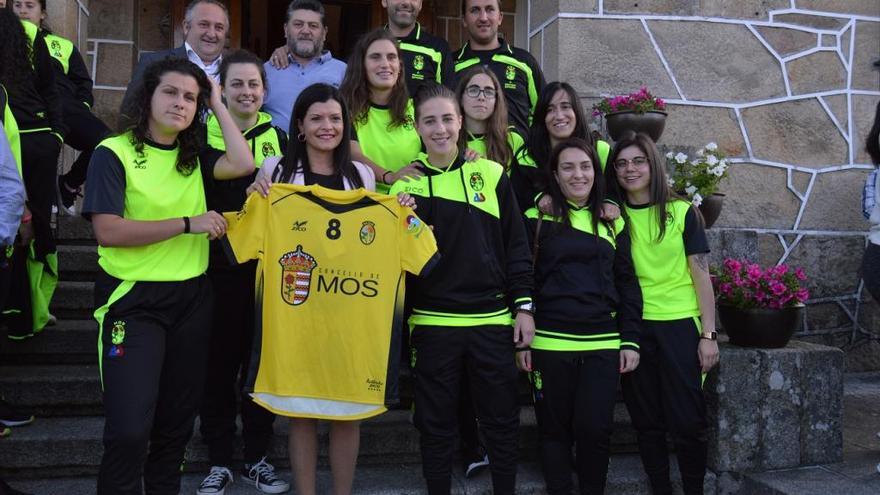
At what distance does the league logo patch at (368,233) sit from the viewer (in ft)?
10.3

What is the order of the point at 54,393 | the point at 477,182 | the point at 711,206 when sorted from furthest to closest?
the point at 711,206 < the point at 54,393 < the point at 477,182

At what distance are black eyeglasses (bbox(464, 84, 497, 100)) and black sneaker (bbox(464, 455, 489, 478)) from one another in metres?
1.79

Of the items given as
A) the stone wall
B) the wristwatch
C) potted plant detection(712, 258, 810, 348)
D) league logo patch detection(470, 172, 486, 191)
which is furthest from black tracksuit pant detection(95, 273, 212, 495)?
the stone wall

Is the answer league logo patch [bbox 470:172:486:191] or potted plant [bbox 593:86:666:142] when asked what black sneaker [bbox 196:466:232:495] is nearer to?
league logo patch [bbox 470:172:486:191]

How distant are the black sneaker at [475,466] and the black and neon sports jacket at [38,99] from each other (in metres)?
2.75

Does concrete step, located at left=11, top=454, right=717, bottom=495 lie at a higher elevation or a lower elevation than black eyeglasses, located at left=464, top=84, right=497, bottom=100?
lower

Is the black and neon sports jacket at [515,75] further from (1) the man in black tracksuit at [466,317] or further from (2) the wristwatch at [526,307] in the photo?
(2) the wristwatch at [526,307]

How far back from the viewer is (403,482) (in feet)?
11.8

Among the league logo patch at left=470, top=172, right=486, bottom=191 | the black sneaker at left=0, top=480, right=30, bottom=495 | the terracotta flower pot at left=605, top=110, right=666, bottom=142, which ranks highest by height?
the terracotta flower pot at left=605, top=110, right=666, bottom=142

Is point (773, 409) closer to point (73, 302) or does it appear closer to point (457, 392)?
point (457, 392)

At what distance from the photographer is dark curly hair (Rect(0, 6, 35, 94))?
3287 mm

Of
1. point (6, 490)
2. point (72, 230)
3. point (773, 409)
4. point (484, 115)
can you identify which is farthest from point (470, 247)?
point (72, 230)

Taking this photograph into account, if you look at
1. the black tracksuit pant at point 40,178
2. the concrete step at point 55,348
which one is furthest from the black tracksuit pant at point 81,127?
the concrete step at point 55,348

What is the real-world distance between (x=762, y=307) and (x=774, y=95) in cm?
293
